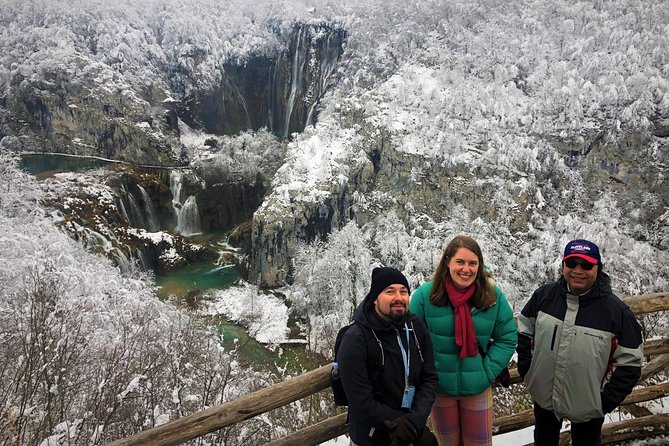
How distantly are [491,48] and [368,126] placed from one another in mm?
16928

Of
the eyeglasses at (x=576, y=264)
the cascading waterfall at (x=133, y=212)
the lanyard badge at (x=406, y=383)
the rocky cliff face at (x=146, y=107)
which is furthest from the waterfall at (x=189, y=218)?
the eyeglasses at (x=576, y=264)

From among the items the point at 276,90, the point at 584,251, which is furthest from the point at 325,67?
the point at 584,251

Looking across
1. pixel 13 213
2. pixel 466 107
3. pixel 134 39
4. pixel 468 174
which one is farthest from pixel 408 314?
pixel 134 39

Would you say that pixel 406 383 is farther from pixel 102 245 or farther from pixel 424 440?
pixel 102 245

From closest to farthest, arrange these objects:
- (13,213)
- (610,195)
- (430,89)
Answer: (13,213) < (610,195) < (430,89)

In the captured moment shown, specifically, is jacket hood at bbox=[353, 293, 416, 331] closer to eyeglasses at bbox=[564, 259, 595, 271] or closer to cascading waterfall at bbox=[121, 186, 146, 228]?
eyeglasses at bbox=[564, 259, 595, 271]

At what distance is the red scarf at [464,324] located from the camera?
8.54ft

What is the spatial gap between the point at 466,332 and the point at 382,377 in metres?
0.65

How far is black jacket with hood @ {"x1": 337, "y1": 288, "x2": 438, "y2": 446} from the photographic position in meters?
2.27

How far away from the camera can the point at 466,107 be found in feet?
121

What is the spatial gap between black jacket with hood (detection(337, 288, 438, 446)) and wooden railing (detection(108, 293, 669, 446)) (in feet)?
1.66

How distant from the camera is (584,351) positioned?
8.18 feet

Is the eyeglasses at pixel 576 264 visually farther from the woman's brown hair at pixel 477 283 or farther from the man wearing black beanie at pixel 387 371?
the man wearing black beanie at pixel 387 371

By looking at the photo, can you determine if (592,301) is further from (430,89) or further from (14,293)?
(430,89)
